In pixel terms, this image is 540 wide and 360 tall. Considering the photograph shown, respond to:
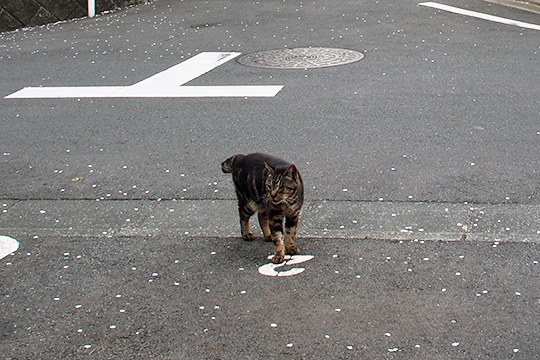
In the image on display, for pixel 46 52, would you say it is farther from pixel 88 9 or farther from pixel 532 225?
pixel 532 225

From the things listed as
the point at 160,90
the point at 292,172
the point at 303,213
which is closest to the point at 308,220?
the point at 303,213

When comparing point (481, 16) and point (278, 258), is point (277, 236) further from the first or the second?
point (481, 16)

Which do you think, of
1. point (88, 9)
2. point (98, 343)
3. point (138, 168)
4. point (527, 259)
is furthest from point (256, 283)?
point (88, 9)

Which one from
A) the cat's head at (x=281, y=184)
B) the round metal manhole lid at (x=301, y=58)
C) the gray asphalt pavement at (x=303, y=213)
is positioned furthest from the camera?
the round metal manhole lid at (x=301, y=58)

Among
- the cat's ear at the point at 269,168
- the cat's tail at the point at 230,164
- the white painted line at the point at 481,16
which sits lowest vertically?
the white painted line at the point at 481,16

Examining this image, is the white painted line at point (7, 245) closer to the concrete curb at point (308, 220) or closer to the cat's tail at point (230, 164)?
the concrete curb at point (308, 220)

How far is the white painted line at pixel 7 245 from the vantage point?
6116mm

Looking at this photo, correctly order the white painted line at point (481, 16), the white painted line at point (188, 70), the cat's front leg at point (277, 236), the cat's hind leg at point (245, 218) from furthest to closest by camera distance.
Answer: the white painted line at point (481, 16)
the white painted line at point (188, 70)
the cat's hind leg at point (245, 218)
the cat's front leg at point (277, 236)

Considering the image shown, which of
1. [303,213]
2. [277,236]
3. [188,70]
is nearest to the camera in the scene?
[277,236]

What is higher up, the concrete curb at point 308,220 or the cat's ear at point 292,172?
the cat's ear at point 292,172

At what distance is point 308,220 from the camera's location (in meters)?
6.45

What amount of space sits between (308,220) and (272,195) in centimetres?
97

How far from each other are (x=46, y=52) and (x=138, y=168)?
636 cm

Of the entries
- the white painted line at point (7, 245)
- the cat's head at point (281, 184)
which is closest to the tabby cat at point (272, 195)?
the cat's head at point (281, 184)
